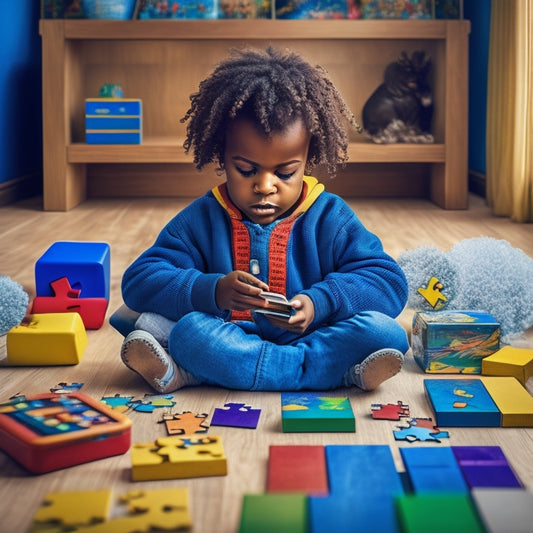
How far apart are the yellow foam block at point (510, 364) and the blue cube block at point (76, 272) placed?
880 millimetres

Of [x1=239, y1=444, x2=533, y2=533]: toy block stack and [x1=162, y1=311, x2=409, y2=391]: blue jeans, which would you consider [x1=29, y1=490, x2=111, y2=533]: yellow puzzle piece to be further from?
[x1=162, y1=311, x2=409, y2=391]: blue jeans

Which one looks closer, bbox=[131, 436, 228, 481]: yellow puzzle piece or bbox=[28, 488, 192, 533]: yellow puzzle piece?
bbox=[28, 488, 192, 533]: yellow puzzle piece

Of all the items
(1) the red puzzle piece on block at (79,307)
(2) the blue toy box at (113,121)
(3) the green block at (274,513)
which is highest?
(2) the blue toy box at (113,121)

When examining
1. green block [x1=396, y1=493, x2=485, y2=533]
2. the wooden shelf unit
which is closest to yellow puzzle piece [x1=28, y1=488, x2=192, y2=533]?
green block [x1=396, y1=493, x2=485, y2=533]

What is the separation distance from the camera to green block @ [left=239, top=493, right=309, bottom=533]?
91 cm

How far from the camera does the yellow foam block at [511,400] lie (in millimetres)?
1296

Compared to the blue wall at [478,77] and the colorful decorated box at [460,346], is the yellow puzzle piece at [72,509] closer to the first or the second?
the colorful decorated box at [460,346]

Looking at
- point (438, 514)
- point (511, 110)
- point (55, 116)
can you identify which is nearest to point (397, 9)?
point (511, 110)

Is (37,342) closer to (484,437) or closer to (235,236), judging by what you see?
(235,236)

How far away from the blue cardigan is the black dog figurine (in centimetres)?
206

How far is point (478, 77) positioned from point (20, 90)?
205cm

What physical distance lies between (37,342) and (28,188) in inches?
96.7

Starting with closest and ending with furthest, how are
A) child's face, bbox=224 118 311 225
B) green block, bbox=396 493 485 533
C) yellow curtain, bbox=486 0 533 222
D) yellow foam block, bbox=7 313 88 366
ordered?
green block, bbox=396 493 485 533
child's face, bbox=224 118 311 225
yellow foam block, bbox=7 313 88 366
yellow curtain, bbox=486 0 533 222

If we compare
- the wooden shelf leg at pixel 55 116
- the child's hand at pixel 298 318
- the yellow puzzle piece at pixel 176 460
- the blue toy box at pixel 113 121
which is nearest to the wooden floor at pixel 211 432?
the yellow puzzle piece at pixel 176 460
